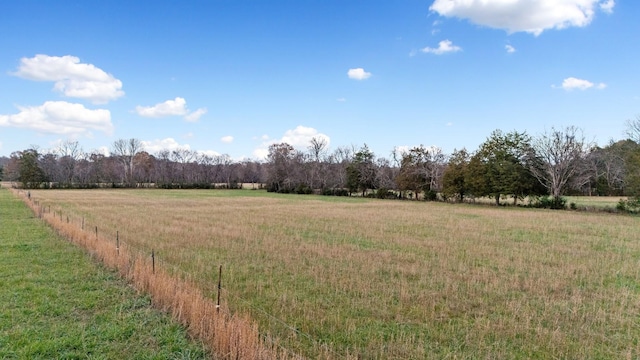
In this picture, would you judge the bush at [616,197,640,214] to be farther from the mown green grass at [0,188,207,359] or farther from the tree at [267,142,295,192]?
the tree at [267,142,295,192]

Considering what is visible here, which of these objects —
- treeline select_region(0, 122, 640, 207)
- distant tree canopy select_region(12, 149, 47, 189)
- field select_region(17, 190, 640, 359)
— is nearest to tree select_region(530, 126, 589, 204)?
treeline select_region(0, 122, 640, 207)

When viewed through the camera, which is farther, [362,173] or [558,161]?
[362,173]

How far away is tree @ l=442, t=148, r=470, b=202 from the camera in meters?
47.8

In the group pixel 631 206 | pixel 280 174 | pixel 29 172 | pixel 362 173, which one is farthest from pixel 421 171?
pixel 29 172

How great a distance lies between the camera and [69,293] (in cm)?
792

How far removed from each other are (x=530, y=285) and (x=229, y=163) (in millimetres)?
101495

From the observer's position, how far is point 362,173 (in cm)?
6631

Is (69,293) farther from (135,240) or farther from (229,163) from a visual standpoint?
(229,163)

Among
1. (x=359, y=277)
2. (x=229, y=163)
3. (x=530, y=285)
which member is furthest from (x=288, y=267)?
(x=229, y=163)

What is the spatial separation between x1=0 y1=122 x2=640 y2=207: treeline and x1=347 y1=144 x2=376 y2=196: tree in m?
0.18

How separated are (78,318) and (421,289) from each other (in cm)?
713

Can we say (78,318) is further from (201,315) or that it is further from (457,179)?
(457,179)

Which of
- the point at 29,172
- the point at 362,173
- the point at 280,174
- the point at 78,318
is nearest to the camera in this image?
the point at 78,318

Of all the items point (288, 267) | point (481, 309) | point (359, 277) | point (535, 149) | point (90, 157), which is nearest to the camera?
point (481, 309)
